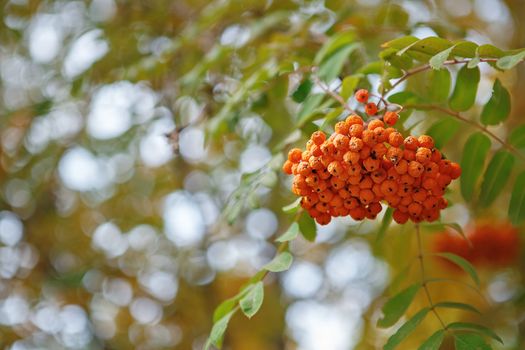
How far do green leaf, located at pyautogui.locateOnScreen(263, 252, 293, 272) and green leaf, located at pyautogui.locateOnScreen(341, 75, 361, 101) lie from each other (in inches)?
20.9

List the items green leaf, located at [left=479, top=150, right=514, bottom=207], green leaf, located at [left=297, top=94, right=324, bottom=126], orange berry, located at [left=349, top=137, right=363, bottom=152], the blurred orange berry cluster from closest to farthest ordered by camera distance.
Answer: orange berry, located at [left=349, top=137, right=363, bottom=152]
green leaf, located at [left=297, top=94, right=324, bottom=126]
green leaf, located at [left=479, top=150, right=514, bottom=207]
the blurred orange berry cluster

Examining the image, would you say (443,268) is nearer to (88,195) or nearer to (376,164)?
(88,195)

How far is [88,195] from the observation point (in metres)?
4.33

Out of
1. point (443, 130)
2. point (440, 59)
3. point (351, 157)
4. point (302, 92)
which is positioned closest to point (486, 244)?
point (443, 130)

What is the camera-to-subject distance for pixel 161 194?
15.0 feet

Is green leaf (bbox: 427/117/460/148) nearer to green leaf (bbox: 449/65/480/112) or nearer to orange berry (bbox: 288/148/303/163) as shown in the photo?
green leaf (bbox: 449/65/480/112)

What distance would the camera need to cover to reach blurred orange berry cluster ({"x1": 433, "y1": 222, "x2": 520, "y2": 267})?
12.7 feet

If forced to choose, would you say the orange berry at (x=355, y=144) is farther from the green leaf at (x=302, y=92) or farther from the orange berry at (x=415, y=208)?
the green leaf at (x=302, y=92)

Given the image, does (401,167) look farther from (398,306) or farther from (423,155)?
(398,306)

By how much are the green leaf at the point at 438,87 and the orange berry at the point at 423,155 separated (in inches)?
23.7

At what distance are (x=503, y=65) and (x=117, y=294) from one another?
3627mm

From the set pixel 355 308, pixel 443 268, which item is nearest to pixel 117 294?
pixel 355 308

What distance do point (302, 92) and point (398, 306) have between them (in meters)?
0.79

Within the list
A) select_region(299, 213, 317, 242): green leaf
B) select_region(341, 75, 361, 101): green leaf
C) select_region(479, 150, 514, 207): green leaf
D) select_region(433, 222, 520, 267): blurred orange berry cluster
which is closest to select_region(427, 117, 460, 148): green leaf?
select_region(479, 150, 514, 207): green leaf
